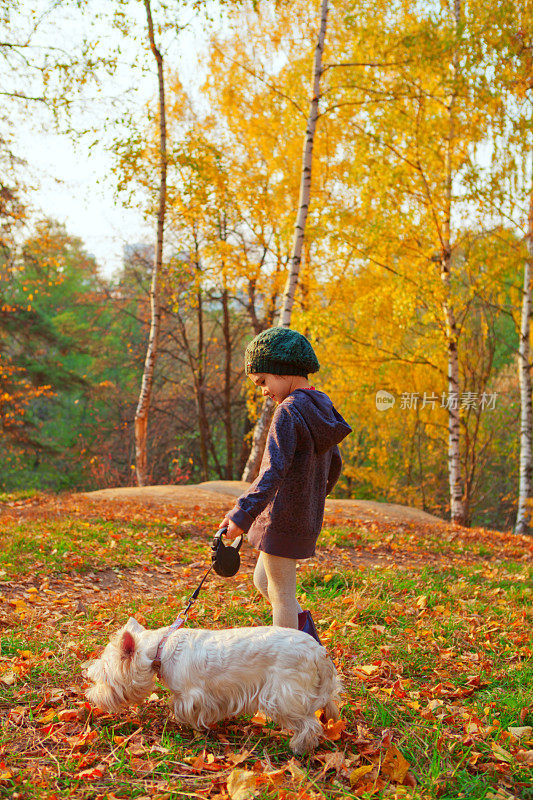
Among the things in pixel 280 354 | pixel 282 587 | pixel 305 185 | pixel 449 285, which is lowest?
pixel 282 587

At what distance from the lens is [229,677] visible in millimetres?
2561

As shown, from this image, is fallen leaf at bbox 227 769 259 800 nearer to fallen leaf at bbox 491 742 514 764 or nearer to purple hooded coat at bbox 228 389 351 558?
purple hooded coat at bbox 228 389 351 558

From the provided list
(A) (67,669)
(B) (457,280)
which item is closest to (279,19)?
(B) (457,280)

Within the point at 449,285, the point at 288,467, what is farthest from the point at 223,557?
the point at 449,285

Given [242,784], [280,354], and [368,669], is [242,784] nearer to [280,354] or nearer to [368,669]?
[368,669]

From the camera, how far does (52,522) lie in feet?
22.9

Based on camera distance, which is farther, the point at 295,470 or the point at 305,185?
the point at 305,185

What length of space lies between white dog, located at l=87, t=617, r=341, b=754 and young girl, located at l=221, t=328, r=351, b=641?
357 mm

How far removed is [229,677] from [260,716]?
445 mm

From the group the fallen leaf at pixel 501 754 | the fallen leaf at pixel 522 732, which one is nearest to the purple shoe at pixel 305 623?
the fallen leaf at pixel 501 754

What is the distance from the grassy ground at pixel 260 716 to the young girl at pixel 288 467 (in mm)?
650

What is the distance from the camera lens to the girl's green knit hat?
302 centimetres

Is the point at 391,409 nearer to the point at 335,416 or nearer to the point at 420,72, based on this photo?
the point at 420,72

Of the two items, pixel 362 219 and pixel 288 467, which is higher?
pixel 362 219
